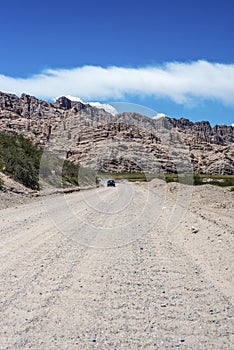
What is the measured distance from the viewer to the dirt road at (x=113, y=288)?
4.68 metres

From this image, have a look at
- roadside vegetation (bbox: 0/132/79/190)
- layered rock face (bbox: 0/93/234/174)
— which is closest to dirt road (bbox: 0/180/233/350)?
layered rock face (bbox: 0/93/234/174)

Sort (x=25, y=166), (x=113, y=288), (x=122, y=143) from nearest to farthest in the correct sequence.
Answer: (x=113, y=288) → (x=25, y=166) → (x=122, y=143)

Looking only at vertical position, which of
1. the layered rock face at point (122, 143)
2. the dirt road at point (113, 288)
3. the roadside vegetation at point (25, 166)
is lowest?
the dirt road at point (113, 288)

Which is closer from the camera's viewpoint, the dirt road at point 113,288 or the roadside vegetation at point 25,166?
the dirt road at point 113,288

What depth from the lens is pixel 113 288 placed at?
6.51 m

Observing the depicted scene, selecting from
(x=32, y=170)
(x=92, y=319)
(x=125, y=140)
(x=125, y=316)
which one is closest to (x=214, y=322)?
(x=125, y=316)

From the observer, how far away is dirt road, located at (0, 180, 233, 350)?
15.3 ft

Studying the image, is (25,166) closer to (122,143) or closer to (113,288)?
(122,143)

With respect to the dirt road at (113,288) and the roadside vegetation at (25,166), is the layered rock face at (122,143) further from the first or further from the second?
the dirt road at (113,288)

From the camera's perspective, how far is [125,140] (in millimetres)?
54500

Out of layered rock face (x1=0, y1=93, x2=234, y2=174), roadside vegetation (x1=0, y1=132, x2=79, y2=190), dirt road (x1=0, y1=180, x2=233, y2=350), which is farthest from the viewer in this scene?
roadside vegetation (x1=0, y1=132, x2=79, y2=190)

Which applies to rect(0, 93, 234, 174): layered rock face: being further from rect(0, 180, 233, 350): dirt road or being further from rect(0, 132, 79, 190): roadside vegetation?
rect(0, 180, 233, 350): dirt road

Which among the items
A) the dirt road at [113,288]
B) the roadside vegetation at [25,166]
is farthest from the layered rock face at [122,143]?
the dirt road at [113,288]

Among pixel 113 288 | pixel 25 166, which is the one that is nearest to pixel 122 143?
pixel 25 166
